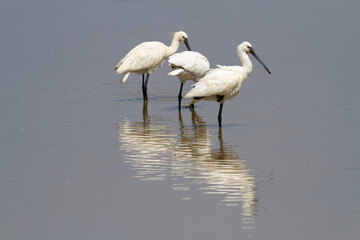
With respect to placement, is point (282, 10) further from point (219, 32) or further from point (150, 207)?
point (150, 207)

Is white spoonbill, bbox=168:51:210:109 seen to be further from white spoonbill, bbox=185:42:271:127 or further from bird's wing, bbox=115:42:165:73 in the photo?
white spoonbill, bbox=185:42:271:127

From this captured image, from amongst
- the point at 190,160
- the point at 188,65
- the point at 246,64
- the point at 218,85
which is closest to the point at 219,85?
the point at 218,85

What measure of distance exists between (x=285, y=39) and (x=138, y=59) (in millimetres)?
9615

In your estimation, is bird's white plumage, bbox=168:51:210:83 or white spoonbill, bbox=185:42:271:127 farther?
bird's white plumage, bbox=168:51:210:83

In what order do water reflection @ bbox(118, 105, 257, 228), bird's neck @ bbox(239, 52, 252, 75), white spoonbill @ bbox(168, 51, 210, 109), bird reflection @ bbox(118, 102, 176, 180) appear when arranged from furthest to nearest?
1. white spoonbill @ bbox(168, 51, 210, 109)
2. bird's neck @ bbox(239, 52, 252, 75)
3. bird reflection @ bbox(118, 102, 176, 180)
4. water reflection @ bbox(118, 105, 257, 228)

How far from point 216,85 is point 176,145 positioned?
1766 mm

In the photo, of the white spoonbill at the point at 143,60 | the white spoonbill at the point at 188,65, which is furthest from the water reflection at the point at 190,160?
the white spoonbill at the point at 143,60

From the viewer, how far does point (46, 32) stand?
3017cm

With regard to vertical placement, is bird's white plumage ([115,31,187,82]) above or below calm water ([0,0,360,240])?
above

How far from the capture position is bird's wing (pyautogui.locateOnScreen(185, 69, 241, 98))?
605 inches

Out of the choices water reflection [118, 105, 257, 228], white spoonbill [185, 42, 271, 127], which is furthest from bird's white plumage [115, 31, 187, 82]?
white spoonbill [185, 42, 271, 127]

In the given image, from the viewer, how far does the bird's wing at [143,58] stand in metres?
18.8

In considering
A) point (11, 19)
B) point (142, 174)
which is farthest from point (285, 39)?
point (142, 174)

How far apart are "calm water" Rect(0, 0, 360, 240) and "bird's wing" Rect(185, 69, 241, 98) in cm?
62
